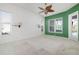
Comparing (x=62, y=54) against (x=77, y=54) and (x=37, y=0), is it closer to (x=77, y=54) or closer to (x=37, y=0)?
(x=77, y=54)

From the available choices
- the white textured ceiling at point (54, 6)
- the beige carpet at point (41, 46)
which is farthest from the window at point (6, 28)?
A: the white textured ceiling at point (54, 6)

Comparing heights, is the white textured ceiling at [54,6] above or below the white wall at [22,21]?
above

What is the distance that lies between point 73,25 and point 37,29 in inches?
28.5

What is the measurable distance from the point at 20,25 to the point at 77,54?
48.7 inches

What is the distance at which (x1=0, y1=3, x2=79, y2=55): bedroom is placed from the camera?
1.81 metres

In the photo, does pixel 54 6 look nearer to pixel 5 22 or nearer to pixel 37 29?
pixel 37 29

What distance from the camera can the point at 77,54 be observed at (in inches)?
70.7

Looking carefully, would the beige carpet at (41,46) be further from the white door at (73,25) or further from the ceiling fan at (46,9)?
the ceiling fan at (46,9)

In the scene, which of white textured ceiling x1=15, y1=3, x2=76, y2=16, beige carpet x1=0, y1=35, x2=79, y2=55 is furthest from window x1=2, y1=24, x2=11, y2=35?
white textured ceiling x1=15, y1=3, x2=76, y2=16

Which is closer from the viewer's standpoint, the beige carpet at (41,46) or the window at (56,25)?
the beige carpet at (41,46)

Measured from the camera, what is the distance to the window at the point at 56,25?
1.93 m

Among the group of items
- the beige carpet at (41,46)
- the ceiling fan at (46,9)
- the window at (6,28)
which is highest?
the ceiling fan at (46,9)

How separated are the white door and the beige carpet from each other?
0.36ft

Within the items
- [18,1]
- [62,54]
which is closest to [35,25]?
[18,1]
